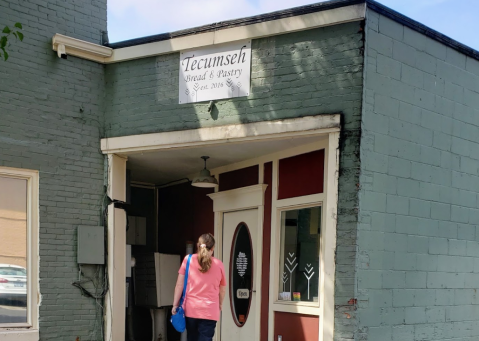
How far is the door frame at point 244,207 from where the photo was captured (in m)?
8.17

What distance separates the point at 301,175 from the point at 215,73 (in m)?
1.71

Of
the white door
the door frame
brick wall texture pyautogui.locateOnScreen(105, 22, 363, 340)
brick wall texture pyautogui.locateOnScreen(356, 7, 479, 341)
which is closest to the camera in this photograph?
brick wall texture pyautogui.locateOnScreen(105, 22, 363, 340)

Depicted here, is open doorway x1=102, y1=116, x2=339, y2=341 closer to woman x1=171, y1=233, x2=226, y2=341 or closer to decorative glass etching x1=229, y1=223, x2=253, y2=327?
decorative glass etching x1=229, y1=223, x2=253, y2=327

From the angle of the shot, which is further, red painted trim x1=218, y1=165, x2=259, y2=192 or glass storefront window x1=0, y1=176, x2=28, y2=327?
red painted trim x1=218, y1=165, x2=259, y2=192

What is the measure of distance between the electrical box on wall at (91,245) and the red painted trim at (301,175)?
245cm

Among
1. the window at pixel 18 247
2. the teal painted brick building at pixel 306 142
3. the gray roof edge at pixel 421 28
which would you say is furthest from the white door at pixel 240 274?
the gray roof edge at pixel 421 28

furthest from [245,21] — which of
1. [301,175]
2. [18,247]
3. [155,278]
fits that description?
[155,278]

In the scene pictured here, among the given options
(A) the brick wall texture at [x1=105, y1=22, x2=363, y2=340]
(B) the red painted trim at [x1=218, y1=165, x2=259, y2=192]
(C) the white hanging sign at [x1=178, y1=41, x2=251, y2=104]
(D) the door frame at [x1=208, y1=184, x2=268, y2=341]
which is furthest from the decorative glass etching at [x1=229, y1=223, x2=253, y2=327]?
(C) the white hanging sign at [x1=178, y1=41, x2=251, y2=104]

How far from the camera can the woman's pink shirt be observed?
636 centimetres

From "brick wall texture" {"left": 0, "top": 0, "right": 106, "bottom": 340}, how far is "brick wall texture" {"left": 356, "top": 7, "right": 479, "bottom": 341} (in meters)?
3.69

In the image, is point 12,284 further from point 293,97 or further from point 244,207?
point 293,97

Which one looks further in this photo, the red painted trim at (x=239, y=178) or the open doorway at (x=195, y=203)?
the red painted trim at (x=239, y=178)

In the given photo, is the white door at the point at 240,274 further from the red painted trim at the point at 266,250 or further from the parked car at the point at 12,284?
the parked car at the point at 12,284

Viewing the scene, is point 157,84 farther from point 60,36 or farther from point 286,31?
point 286,31
